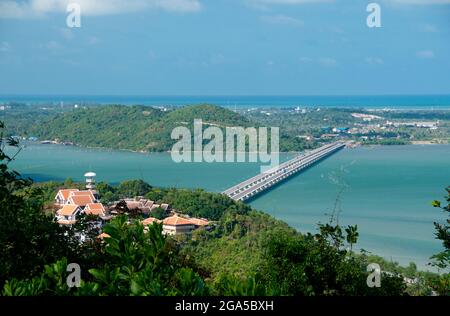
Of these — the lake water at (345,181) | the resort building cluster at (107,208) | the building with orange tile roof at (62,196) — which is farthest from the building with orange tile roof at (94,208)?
the lake water at (345,181)

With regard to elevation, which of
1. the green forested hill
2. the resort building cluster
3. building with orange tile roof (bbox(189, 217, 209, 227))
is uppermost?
the green forested hill

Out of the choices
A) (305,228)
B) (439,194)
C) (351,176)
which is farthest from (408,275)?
(351,176)

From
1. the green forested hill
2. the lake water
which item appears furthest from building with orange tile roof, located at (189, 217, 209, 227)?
the green forested hill

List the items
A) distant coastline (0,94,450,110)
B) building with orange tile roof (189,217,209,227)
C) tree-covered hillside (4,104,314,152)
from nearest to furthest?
building with orange tile roof (189,217,209,227) < tree-covered hillside (4,104,314,152) < distant coastline (0,94,450,110)

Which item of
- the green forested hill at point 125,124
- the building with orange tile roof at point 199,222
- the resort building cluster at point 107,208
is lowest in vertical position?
the building with orange tile roof at point 199,222

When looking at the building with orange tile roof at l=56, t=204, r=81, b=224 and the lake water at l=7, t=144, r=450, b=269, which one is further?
the lake water at l=7, t=144, r=450, b=269

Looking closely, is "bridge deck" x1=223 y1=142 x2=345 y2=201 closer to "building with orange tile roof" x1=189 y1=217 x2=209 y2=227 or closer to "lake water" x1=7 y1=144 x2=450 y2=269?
"lake water" x1=7 y1=144 x2=450 y2=269

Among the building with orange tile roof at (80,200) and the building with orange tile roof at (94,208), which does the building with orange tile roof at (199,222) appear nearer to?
the building with orange tile roof at (80,200)
